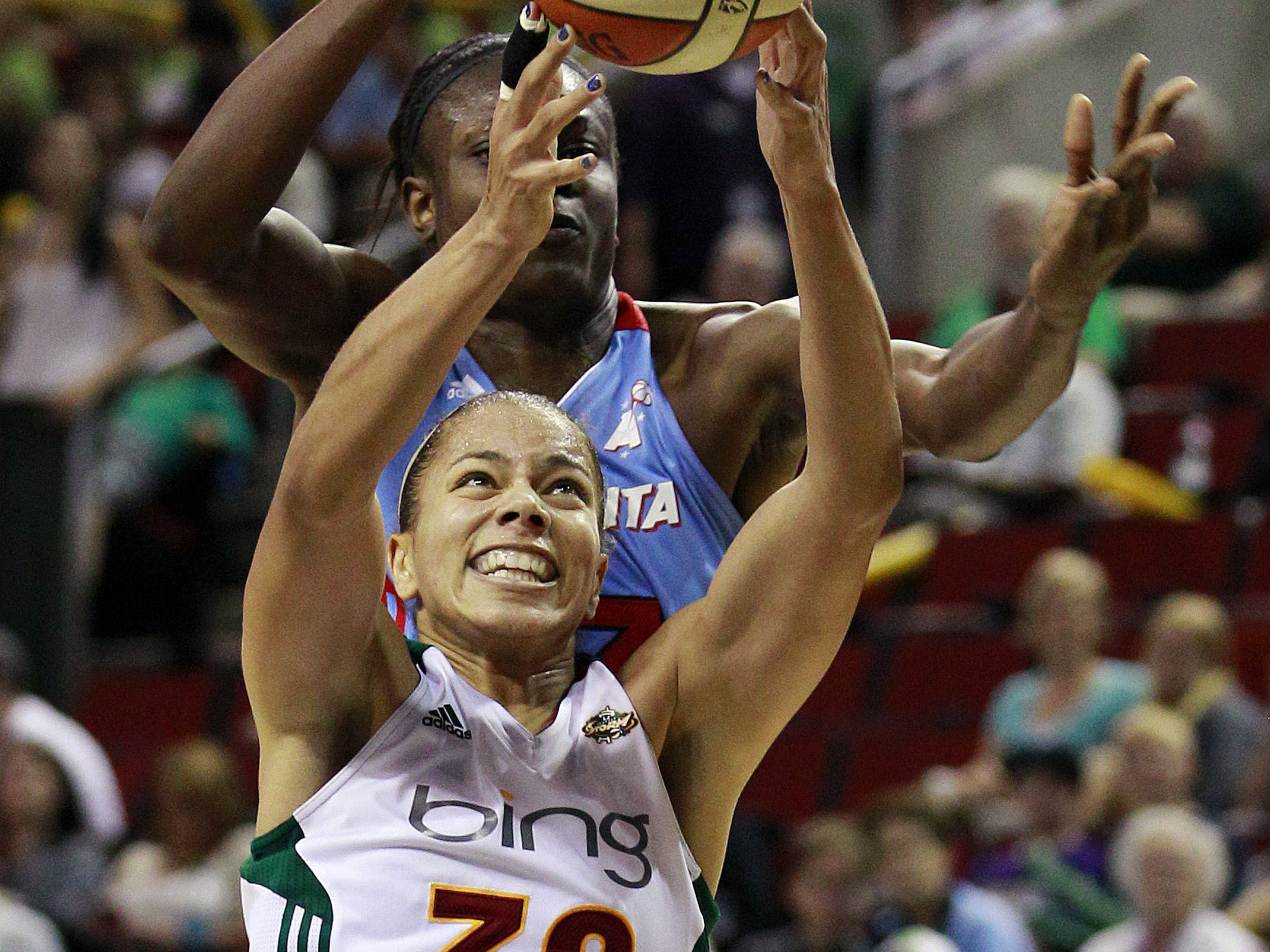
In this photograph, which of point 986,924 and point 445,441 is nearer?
point 445,441

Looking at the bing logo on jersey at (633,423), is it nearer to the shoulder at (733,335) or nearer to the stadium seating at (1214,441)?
the shoulder at (733,335)

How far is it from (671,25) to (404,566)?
34.9 inches

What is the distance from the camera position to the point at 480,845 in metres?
2.89

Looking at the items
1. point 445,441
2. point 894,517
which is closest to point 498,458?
point 445,441

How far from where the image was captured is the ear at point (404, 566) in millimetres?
3113

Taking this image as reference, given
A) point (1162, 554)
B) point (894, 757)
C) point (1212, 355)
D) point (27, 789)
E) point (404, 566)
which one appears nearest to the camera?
point (404, 566)

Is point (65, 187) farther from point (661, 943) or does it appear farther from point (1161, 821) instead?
point (661, 943)

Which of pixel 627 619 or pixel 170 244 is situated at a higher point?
pixel 170 244

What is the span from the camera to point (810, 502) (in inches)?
115

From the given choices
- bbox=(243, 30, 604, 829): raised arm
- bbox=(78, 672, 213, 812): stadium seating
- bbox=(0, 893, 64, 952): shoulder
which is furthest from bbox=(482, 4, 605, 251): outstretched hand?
bbox=(78, 672, 213, 812): stadium seating

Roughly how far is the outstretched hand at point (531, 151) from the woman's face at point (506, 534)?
43cm

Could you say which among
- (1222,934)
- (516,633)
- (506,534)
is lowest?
(1222,934)

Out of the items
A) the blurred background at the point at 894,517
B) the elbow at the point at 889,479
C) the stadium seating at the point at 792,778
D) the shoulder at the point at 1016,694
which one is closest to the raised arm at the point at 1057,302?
Answer: the elbow at the point at 889,479

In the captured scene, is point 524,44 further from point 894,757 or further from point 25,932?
point 894,757
